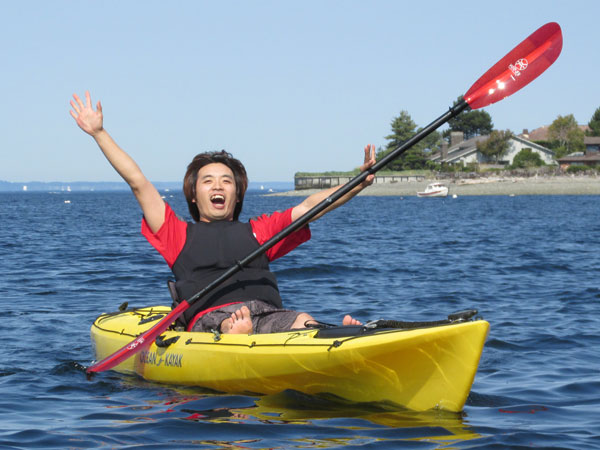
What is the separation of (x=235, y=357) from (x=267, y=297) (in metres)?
0.50

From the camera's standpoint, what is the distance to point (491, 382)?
19.0 feet

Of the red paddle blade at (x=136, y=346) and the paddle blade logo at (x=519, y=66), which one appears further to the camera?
the paddle blade logo at (x=519, y=66)

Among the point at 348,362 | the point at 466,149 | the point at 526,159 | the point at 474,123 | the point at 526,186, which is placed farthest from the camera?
the point at 474,123

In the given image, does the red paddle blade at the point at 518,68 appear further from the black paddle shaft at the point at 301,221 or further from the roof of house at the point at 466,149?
the roof of house at the point at 466,149

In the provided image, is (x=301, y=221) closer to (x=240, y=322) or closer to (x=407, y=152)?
(x=240, y=322)

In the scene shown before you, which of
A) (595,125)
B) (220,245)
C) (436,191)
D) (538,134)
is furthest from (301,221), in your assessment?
(595,125)

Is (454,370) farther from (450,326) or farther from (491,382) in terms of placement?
(491,382)

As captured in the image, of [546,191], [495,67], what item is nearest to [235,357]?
[495,67]

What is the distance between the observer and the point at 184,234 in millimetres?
5281

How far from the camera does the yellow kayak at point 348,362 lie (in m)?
4.43

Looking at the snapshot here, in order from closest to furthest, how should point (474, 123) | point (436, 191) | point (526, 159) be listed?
point (436, 191)
point (526, 159)
point (474, 123)

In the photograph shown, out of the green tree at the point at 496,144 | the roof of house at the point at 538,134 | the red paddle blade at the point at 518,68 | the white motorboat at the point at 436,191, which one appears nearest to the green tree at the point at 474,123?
the roof of house at the point at 538,134

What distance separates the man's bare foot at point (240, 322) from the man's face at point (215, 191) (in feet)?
2.18

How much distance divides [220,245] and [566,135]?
86348 mm
